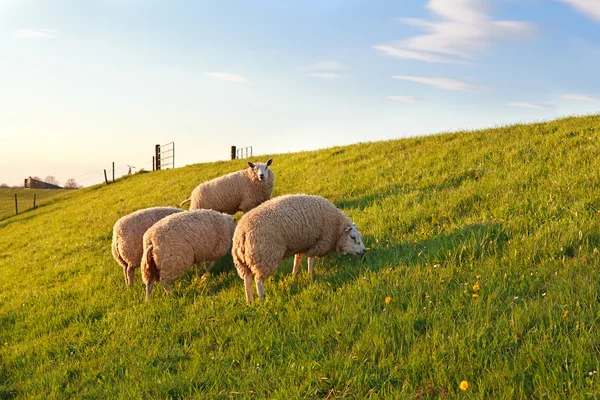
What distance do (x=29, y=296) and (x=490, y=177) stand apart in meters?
11.3

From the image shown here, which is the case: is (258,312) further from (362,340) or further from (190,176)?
(190,176)

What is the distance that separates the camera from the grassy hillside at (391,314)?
13.1ft

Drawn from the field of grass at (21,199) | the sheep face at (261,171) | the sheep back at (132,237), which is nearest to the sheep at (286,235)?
the sheep back at (132,237)

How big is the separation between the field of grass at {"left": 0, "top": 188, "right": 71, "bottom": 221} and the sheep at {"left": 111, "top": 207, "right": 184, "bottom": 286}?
3450cm

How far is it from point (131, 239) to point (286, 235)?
4.15 meters

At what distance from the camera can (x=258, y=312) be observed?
600cm

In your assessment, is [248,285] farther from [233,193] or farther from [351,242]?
[233,193]

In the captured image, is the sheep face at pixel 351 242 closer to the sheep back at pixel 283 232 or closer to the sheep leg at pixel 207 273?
the sheep back at pixel 283 232

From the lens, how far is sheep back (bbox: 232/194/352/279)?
6406mm

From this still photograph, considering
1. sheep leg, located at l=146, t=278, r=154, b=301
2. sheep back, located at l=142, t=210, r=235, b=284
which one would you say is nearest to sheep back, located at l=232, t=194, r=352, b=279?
sheep back, located at l=142, t=210, r=235, b=284

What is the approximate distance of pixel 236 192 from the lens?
12.8m

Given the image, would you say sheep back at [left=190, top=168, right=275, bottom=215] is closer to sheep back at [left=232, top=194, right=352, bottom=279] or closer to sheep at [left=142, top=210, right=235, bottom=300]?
sheep at [left=142, top=210, right=235, bottom=300]

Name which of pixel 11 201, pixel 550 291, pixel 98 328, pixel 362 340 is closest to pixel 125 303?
pixel 98 328

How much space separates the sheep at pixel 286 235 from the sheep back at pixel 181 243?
5.24ft
